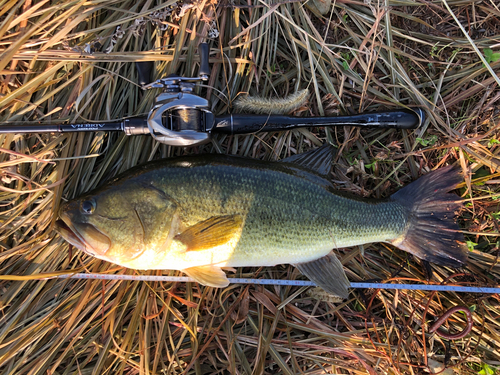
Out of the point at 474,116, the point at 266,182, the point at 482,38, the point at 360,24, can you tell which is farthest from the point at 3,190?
the point at 482,38

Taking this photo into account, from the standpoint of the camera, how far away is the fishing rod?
227 centimetres

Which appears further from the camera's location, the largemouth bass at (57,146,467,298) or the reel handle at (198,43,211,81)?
the reel handle at (198,43,211,81)

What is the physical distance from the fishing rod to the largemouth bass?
22 centimetres

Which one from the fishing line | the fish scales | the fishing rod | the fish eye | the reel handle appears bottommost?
the fishing line

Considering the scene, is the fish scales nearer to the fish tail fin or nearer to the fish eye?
the fish tail fin

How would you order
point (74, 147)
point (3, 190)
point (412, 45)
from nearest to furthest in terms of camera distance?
point (3, 190)
point (74, 147)
point (412, 45)

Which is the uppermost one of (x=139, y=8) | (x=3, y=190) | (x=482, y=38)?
(x=139, y=8)

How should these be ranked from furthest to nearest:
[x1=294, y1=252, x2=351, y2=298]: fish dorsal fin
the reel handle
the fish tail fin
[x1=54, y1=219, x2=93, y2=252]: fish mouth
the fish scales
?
the fish tail fin
[x1=294, y1=252, x2=351, y2=298]: fish dorsal fin
the reel handle
the fish scales
[x1=54, y1=219, x2=93, y2=252]: fish mouth

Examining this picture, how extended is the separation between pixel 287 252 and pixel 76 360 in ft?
6.91

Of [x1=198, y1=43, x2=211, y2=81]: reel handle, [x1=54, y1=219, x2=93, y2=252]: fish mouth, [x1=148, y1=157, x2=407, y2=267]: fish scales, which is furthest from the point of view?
[x1=198, y1=43, x2=211, y2=81]: reel handle

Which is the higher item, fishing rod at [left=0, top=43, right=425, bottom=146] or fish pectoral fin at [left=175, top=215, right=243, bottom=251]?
fishing rod at [left=0, top=43, right=425, bottom=146]

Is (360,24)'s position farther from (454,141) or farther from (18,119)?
(18,119)

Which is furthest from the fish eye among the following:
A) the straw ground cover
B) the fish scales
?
the straw ground cover

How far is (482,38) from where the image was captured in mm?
2811
